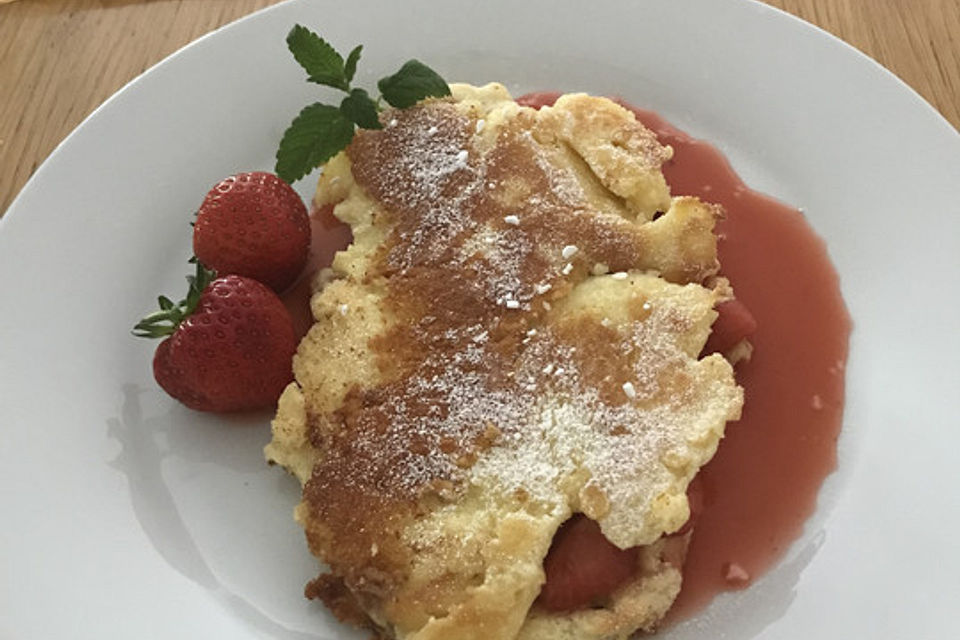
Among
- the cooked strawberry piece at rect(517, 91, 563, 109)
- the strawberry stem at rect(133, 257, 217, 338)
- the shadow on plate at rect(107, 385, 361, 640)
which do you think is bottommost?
the shadow on plate at rect(107, 385, 361, 640)

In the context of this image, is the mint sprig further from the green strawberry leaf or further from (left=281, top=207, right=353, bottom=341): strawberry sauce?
(left=281, top=207, right=353, bottom=341): strawberry sauce

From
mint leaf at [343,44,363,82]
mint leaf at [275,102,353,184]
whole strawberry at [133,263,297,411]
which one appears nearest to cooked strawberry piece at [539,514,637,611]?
whole strawberry at [133,263,297,411]

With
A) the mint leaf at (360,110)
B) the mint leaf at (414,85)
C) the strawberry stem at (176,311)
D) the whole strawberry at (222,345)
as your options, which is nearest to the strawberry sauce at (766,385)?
the mint leaf at (414,85)

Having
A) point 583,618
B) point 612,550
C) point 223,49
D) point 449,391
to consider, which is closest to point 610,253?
point 449,391

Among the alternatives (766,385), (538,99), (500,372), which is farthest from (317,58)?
(766,385)

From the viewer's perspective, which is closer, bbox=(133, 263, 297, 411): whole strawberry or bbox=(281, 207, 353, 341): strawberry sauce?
bbox=(133, 263, 297, 411): whole strawberry

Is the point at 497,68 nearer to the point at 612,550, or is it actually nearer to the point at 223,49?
the point at 223,49

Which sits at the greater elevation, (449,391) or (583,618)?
(449,391)

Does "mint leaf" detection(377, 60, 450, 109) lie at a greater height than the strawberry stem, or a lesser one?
greater
